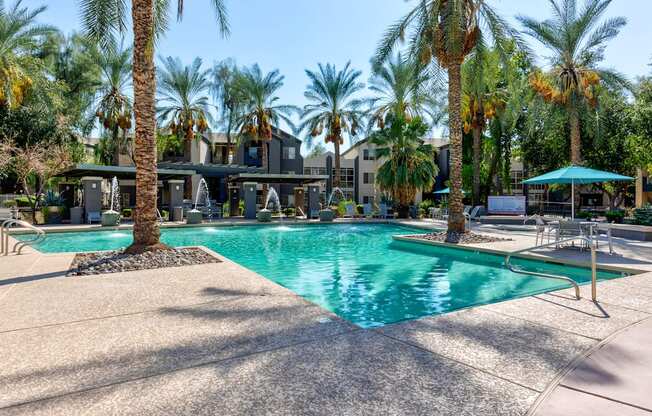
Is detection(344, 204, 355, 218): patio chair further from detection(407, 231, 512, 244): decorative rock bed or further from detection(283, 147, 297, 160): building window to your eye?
detection(283, 147, 297, 160): building window

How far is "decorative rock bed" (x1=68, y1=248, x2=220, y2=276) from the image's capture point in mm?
8320

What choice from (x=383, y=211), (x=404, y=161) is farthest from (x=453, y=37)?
(x=383, y=211)

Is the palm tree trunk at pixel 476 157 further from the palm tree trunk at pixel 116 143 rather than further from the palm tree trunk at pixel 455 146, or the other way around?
the palm tree trunk at pixel 116 143

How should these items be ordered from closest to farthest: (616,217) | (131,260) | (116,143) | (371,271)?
(131,260)
(371,271)
(616,217)
(116,143)

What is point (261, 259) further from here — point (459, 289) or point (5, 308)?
point (5, 308)

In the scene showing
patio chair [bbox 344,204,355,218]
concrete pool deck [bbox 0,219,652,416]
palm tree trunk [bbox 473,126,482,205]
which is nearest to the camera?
concrete pool deck [bbox 0,219,652,416]

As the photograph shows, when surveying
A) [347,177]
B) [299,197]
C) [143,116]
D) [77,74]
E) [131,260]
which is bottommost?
[131,260]

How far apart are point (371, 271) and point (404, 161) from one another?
1722 cm

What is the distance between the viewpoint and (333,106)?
32.8 meters

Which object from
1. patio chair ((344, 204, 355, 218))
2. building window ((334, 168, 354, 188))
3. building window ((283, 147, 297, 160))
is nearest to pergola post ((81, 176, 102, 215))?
patio chair ((344, 204, 355, 218))

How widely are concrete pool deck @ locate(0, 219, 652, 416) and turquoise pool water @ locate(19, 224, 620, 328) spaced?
1757 mm

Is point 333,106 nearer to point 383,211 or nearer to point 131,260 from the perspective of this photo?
point 383,211

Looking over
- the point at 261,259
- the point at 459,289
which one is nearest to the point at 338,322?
the point at 459,289

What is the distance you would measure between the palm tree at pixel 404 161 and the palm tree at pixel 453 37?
10.4 metres
